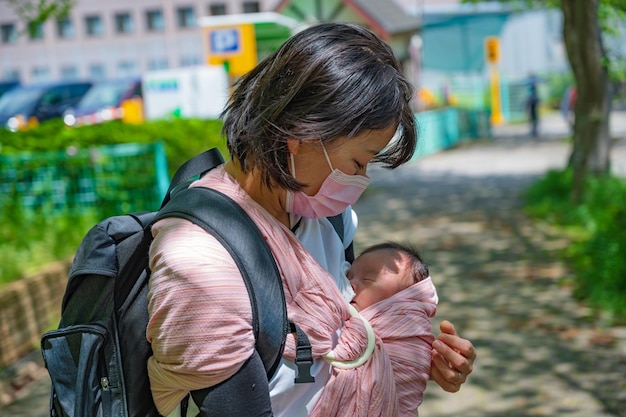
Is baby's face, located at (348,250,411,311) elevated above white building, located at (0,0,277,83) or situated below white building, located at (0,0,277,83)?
below

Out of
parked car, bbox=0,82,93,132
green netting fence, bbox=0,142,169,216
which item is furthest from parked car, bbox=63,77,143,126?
green netting fence, bbox=0,142,169,216

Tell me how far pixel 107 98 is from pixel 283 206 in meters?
19.5

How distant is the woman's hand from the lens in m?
1.80

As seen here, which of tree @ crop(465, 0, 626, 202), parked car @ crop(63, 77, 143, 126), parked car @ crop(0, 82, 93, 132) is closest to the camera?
tree @ crop(465, 0, 626, 202)

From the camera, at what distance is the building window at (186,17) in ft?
126

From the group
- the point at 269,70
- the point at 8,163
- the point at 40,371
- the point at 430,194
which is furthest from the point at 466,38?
the point at 269,70

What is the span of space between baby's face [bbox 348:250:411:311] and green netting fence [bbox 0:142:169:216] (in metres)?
4.74

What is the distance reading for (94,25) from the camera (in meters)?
39.2

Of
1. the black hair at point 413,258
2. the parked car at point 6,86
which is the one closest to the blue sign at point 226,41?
the parked car at point 6,86

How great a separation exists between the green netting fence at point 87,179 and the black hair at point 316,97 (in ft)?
16.4

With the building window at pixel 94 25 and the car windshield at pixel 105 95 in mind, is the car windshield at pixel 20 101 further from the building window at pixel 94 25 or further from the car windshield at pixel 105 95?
the building window at pixel 94 25

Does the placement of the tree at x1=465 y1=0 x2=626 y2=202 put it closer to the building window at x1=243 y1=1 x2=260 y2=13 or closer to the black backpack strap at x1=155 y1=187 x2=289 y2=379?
the black backpack strap at x1=155 y1=187 x2=289 y2=379

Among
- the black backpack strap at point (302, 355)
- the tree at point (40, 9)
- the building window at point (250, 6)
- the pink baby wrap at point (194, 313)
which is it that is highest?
the building window at point (250, 6)

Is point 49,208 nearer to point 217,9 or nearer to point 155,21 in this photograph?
point 217,9
